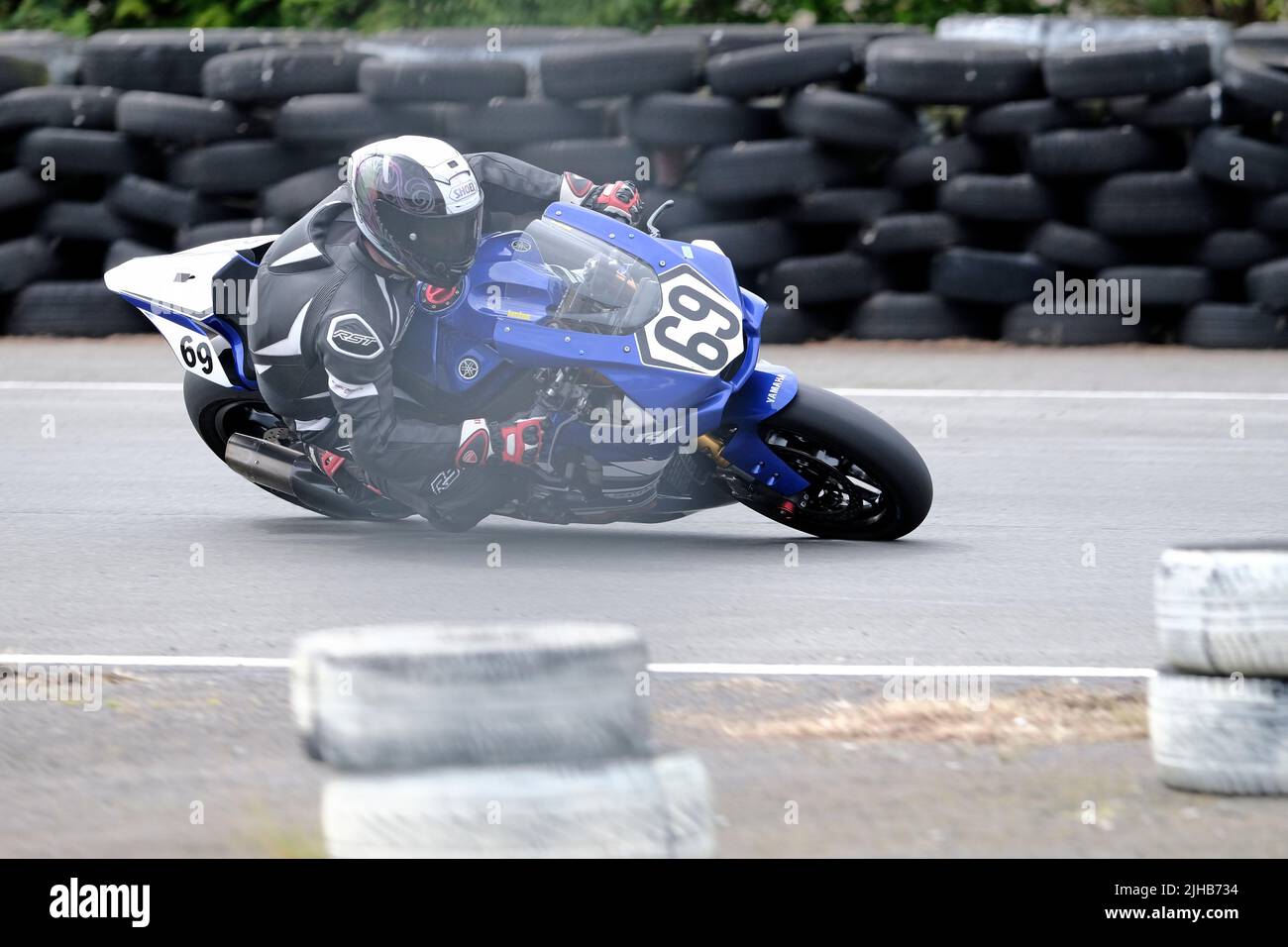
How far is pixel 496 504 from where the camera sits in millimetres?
7082

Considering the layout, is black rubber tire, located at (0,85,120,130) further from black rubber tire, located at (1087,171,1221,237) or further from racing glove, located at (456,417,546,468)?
racing glove, located at (456,417,546,468)

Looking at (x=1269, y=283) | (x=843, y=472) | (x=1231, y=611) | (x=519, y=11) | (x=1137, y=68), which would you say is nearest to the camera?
(x=1231, y=611)

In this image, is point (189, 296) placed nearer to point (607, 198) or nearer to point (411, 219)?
point (411, 219)

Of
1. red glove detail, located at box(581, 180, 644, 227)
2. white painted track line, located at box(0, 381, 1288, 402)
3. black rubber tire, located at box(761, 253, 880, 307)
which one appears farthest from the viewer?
black rubber tire, located at box(761, 253, 880, 307)

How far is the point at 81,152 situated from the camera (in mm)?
12914

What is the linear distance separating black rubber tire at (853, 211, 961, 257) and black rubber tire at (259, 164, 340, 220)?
3304 mm

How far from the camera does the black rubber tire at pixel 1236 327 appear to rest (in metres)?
12.1

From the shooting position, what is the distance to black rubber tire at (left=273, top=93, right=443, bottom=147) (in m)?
12.4

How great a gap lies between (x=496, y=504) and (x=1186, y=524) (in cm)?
273

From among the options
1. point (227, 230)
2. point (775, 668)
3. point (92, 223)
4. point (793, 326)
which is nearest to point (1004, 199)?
point (793, 326)

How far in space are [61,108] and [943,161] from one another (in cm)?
566

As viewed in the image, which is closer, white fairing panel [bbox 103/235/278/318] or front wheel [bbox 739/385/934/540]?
front wheel [bbox 739/385/934/540]

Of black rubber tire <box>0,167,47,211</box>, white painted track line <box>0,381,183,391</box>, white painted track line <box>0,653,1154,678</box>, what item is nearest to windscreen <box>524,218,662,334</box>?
white painted track line <box>0,653,1154,678</box>
